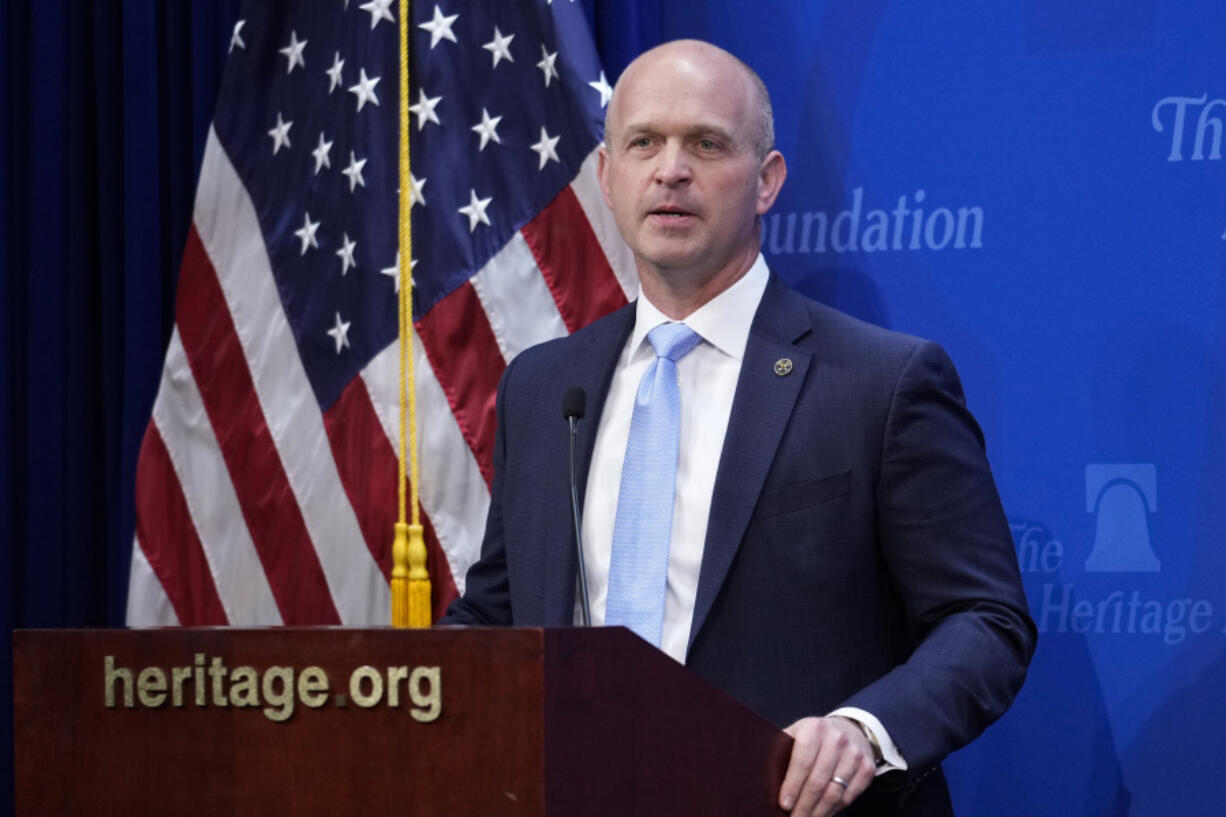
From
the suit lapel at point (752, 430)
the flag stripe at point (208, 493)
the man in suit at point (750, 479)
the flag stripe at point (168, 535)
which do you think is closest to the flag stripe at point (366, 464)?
the flag stripe at point (208, 493)

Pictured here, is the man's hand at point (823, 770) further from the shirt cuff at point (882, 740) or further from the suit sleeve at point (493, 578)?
the suit sleeve at point (493, 578)

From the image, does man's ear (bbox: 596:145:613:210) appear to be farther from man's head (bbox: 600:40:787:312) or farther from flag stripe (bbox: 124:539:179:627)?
flag stripe (bbox: 124:539:179:627)

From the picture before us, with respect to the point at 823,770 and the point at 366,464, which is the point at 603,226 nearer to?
the point at 366,464

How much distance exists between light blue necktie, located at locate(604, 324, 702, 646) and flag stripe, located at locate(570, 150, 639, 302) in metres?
0.60

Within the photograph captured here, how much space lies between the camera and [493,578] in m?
2.28

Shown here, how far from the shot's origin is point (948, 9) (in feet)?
8.68

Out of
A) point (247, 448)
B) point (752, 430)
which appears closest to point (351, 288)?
point (247, 448)

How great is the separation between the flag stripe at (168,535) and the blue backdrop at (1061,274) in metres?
1.31

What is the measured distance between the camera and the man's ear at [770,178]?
2213mm

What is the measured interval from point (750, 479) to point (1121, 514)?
0.90 m

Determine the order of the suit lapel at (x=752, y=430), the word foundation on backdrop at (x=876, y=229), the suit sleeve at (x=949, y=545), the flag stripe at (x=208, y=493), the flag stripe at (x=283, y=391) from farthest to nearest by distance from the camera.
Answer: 1. the flag stripe at (x=208, y=493)
2. the flag stripe at (x=283, y=391)
3. the word foundation on backdrop at (x=876, y=229)
4. the suit lapel at (x=752, y=430)
5. the suit sleeve at (x=949, y=545)

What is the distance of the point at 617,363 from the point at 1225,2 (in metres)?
1.23

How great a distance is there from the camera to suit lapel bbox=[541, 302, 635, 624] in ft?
6.52

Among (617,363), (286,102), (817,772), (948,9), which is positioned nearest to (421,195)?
(286,102)
